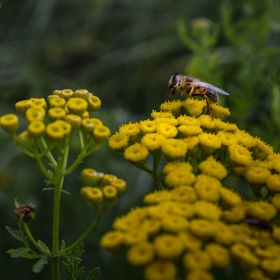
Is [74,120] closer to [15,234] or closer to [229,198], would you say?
[15,234]

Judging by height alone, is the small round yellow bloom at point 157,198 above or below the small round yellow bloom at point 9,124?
below

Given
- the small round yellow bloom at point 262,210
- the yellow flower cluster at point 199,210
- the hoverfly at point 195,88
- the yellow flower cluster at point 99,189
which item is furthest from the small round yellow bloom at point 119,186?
the hoverfly at point 195,88

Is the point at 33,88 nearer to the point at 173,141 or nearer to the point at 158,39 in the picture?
the point at 158,39

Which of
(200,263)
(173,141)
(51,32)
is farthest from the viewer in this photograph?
(51,32)

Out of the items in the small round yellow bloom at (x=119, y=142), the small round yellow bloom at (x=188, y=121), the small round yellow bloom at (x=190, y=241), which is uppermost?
the small round yellow bloom at (x=188, y=121)

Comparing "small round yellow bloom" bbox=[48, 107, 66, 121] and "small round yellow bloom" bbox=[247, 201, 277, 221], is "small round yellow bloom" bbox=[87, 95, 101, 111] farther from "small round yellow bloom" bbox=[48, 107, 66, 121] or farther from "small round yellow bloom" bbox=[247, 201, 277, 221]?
"small round yellow bloom" bbox=[247, 201, 277, 221]

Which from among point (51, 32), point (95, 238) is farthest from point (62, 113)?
point (51, 32)

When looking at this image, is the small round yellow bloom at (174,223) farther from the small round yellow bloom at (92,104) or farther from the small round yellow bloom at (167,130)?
the small round yellow bloom at (92,104)
